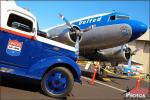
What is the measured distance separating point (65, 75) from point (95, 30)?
10360 mm

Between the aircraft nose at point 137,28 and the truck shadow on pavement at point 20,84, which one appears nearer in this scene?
the truck shadow on pavement at point 20,84

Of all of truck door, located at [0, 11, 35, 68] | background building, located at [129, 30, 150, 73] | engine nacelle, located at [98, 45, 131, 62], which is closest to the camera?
truck door, located at [0, 11, 35, 68]

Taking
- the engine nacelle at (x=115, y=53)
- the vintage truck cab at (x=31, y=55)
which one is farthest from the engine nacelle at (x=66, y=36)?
the vintage truck cab at (x=31, y=55)

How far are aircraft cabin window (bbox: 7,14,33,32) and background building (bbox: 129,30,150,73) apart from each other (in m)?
54.3

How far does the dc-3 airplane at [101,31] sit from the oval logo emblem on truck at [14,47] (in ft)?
27.9

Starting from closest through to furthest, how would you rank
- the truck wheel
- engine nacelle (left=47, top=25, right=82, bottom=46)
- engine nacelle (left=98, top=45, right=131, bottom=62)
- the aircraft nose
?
the truck wheel
the aircraft nose
engine nacelle (left=47, top=25, right=82, bottom=46)
engine nacelle (left=98, top=45, right=131, bottom=62)

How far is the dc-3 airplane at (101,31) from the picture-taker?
18.2m

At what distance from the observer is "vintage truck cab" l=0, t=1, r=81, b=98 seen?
28.1 feet

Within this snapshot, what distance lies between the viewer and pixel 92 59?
926 inches

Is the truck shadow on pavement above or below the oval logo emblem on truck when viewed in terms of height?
below

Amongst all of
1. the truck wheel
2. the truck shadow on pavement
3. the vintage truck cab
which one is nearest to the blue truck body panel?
the vintage truck cab

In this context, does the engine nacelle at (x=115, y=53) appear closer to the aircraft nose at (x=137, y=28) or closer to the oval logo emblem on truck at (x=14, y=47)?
the aircraft nose at (x=137, y=28)

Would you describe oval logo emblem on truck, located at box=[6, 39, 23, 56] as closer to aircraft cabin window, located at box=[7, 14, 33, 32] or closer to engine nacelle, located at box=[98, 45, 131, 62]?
aircraft cabin window, located at box=[7, 14, 33, 32]

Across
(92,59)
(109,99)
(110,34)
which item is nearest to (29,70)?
(109,99)
